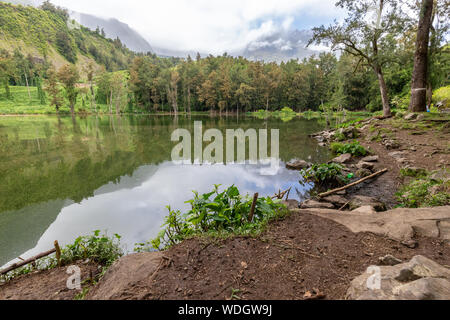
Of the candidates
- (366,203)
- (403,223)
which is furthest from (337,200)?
(403,223)

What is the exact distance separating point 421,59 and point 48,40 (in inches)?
5864

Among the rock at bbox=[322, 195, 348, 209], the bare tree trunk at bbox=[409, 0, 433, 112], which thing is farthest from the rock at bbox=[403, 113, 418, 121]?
the rock at bbox=[322, 195, 348, 209]

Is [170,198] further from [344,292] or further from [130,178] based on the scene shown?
[344,292]

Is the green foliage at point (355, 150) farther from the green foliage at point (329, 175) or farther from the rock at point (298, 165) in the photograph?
the green foliage at point (329, 175)

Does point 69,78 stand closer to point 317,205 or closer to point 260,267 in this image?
point 317,205

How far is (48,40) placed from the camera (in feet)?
355

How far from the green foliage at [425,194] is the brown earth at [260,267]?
1832mm

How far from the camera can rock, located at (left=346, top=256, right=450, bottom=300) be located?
186cm

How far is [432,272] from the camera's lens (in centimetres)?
222

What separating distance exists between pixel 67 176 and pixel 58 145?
8504 millimetres

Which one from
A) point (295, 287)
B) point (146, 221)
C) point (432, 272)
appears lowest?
point (146, 221)

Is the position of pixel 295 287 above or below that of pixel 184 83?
below

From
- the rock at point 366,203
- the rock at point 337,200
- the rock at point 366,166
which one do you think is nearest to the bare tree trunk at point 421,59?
the rock at point 366,166
